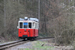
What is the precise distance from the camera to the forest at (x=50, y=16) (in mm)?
15552

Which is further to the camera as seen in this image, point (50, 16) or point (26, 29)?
point (50, 16)

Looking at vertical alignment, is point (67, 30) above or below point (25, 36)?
above

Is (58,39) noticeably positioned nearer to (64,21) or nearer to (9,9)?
(64,21)

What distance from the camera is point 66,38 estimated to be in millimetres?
15664

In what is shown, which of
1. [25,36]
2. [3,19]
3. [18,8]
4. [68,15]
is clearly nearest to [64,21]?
[68,15]

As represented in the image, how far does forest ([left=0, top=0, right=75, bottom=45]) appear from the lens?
→ 1555 centimetres

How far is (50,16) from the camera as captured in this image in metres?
27.3

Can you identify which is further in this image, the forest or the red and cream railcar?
the red and cream railcar

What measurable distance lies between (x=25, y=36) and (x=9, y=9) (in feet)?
16.8

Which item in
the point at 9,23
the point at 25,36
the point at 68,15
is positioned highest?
the point at 68,15

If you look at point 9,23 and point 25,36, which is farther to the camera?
point 9,23

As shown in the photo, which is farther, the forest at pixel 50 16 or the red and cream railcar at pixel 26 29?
the red and cream railcar at pixel 26 29

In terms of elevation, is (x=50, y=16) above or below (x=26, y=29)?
above

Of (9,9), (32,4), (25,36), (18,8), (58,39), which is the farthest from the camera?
(32,4)
